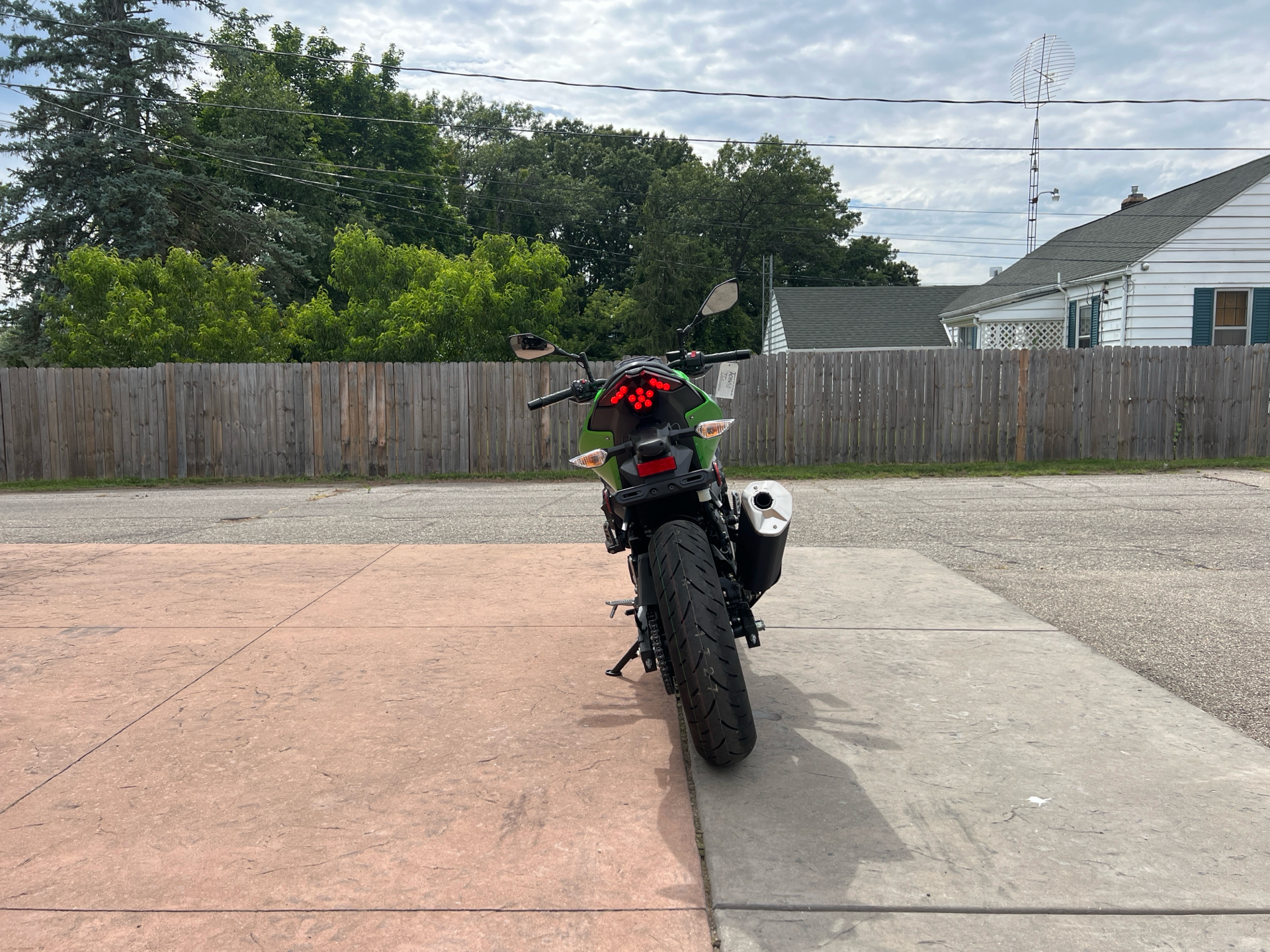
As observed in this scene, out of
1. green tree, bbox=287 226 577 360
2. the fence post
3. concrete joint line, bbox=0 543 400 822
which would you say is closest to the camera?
concrete joint line, bbox=0 543 400 822

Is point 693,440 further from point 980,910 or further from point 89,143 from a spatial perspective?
point 89,143

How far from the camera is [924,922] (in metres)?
2.19

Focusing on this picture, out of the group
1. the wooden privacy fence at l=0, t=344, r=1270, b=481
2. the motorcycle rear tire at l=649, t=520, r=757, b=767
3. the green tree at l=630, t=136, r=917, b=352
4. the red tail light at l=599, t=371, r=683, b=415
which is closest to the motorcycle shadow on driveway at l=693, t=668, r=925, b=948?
the motorcycle rear tire at l=649, t=520, r=757, b=767

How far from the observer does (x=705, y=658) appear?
281cm

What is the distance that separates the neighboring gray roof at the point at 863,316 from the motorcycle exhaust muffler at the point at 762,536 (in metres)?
25.3

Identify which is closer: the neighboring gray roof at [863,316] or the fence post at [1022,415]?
the fence post at [1022,415]

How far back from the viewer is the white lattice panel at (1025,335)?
852 inches

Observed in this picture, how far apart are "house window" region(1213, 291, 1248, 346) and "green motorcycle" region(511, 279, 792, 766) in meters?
18.2

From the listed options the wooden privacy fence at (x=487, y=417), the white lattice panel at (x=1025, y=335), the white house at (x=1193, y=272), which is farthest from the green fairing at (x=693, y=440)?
the white lattice panel at (x=1025, y=335)

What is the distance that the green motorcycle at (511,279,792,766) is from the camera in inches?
112

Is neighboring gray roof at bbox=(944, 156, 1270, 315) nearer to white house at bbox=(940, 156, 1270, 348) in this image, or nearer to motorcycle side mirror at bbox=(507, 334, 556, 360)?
white house at bbox=(940, 156, 1270, 348)

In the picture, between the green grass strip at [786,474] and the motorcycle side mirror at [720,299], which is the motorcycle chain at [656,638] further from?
the green grass strip at [786,474]

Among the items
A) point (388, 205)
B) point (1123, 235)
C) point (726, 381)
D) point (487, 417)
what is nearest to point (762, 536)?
point (726, 381)

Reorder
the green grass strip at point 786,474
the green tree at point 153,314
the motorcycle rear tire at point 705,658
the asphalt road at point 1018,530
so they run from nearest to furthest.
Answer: the motorcycle rear tire at point 705,658 < the asphalt road at point 1018,530 < the green grass strip at point 786,474 < the green tree at point 153,314
